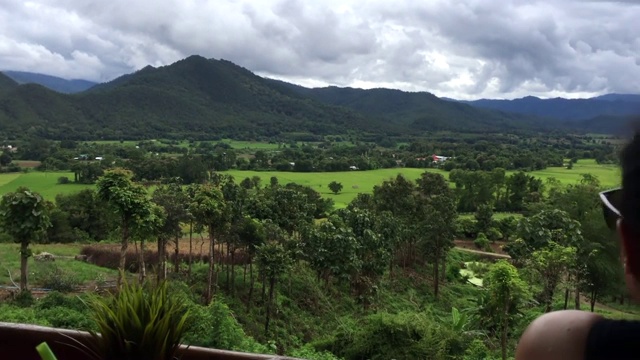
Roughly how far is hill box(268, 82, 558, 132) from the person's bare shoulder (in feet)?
404

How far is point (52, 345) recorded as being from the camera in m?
1.80

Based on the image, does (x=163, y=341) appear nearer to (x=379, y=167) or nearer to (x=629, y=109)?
(x=629, y=109)

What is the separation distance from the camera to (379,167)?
5806 centimetres

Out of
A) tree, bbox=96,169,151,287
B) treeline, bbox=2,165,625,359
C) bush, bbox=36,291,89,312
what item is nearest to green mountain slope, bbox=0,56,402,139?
treeline, bbox=2,165,625,359

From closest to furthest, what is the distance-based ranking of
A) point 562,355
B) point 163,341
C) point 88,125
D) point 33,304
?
point 562,355 < point 163,341 < point 33,304 < point 88,125

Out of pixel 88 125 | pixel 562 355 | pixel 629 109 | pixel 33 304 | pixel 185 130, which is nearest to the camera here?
pixel 562 355

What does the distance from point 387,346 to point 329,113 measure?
377 feet

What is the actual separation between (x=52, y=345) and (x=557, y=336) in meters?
1.67

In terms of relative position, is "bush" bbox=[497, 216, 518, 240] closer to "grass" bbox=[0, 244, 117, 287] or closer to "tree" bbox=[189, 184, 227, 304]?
"tree" bbox=[189, 184, 227, 304]

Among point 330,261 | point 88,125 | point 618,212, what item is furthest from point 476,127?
point 618,212

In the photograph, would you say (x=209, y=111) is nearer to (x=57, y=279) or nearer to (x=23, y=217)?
(x=57, y=279)

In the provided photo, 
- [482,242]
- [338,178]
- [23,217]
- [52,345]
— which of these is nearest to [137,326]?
[52,345]

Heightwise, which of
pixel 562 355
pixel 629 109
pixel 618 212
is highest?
pixel 629 109

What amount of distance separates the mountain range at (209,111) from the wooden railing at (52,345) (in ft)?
237
